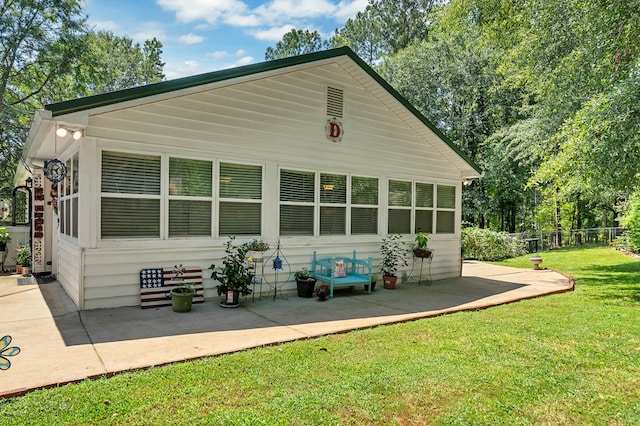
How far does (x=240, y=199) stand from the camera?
6.84 meters

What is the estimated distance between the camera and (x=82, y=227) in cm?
554

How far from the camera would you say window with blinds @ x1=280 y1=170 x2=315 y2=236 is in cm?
734

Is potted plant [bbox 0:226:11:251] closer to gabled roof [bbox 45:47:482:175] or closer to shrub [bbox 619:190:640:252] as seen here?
gabled roof [bbox 45:47:482:175]

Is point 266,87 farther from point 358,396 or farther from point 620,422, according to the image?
point 620,422

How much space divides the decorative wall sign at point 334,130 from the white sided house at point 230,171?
0.09 feet

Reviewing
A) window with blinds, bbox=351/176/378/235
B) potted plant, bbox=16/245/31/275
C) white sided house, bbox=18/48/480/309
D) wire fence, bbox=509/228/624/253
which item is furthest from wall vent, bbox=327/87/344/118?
wire fence, bbox=509/228/624/253

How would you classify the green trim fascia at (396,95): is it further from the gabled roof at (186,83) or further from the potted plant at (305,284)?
the potted plant at (305,284)

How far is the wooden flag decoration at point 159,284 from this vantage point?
591cm

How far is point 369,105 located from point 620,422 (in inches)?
270

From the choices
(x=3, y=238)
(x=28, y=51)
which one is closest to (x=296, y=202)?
(x=3, y=238)

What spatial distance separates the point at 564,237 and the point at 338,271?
19.3 metres

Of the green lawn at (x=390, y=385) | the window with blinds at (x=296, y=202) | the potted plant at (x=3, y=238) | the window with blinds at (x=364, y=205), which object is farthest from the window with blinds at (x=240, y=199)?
the potted plant at (x=3, y=238)

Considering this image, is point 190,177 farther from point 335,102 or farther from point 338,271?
point 335,102

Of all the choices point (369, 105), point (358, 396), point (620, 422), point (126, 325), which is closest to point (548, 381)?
point (620, 422)
